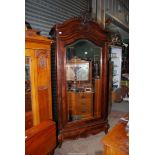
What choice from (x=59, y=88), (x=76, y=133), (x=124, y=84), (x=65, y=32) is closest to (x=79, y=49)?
(x=65, y=32)

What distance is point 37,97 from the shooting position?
2377mm

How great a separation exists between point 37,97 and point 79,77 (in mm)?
1028

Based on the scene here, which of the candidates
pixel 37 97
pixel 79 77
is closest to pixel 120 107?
pixel 79 77

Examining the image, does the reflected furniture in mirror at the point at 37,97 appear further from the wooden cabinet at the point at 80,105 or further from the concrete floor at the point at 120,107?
the concrete floor at the point at 120,107

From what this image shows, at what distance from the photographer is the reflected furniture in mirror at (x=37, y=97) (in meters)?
2.22

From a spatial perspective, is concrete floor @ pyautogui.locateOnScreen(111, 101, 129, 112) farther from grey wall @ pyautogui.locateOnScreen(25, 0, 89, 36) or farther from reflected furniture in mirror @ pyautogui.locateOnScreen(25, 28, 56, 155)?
reflected furniture in mirror @ pyautogui.locateOnScreen(25, 28, 56, 155)

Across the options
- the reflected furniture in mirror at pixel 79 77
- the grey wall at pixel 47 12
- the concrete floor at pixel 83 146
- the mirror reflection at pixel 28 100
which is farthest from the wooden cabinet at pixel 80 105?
the grey wall at pixel 47 12

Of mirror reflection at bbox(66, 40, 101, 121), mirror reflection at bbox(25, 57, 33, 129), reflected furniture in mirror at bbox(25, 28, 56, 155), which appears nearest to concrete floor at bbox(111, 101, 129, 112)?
mirror reflection at bbox(66, 40, 101, 121)

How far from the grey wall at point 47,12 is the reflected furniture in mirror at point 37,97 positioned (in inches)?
30.4

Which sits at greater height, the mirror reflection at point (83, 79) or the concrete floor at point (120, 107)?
the mirror reflection at point (83, 79)

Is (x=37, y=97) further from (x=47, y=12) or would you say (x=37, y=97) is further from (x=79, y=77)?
(x=47, y=12)

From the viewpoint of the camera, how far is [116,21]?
5.28 meters

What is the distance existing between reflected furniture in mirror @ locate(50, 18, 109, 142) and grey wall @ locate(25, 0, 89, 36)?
0.43 meters
